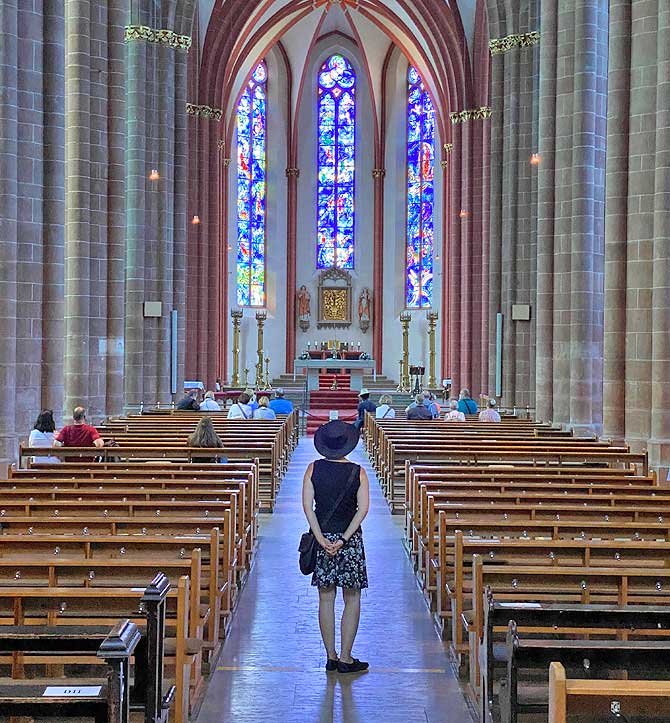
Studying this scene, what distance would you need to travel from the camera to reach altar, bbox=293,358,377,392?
37.8 m

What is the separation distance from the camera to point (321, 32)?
44.8m

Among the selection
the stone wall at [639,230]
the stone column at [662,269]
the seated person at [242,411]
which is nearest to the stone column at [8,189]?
the seated person at [242,411]

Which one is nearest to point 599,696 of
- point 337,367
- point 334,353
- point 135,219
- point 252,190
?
point 135,219

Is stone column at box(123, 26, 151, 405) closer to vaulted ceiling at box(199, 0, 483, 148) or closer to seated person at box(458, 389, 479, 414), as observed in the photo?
seated person at box(458, 389, 479, 414)

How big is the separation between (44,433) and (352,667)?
748 cm

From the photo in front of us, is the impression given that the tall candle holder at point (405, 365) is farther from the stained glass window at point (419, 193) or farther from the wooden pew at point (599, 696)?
the wooden pew at point (599, 696)

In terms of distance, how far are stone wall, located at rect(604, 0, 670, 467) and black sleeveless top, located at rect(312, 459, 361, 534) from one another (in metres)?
8.87

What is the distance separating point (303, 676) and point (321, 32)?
41473 mm

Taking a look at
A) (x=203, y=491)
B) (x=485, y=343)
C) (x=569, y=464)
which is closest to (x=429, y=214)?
(x=485, y=343)

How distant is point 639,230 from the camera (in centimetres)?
1520

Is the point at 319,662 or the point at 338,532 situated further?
the point at 319,662

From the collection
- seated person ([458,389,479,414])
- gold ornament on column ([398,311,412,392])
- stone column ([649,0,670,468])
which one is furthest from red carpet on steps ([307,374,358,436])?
stone column ([649,0,670,468])

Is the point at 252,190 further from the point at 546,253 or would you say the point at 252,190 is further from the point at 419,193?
the point at 546,253

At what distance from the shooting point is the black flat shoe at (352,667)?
21.8 feet
